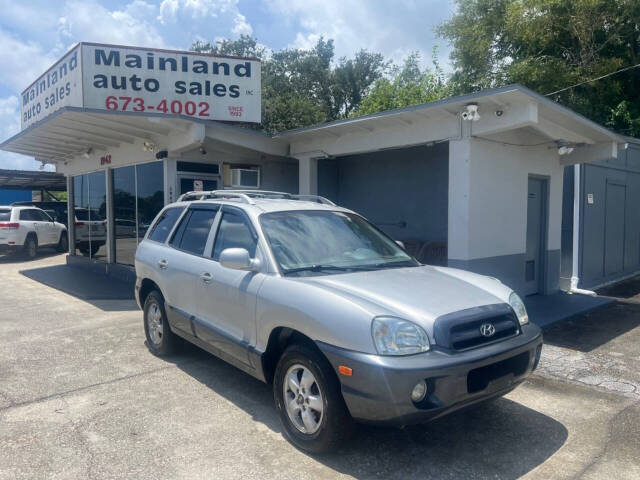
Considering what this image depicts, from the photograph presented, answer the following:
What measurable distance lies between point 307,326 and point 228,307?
43.8 inches

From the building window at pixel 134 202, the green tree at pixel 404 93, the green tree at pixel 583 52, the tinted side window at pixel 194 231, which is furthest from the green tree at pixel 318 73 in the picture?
the tinted side window at pixel 194 231

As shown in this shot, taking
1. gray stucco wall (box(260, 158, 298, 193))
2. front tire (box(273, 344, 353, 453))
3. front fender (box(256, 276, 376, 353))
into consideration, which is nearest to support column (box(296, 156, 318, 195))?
gray stucco wall (box(260, 158, 298, 193))

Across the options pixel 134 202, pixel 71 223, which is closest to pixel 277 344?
pixel 134 202

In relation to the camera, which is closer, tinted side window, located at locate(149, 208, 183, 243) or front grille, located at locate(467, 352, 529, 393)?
front grille, located at locate(467, 352, 529, 393)

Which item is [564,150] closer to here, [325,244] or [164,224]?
[325,244]

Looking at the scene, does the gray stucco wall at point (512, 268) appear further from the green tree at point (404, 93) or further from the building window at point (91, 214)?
the green tree at point (404, 93)

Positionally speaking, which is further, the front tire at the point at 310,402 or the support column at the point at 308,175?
the support column at the point at 308,175

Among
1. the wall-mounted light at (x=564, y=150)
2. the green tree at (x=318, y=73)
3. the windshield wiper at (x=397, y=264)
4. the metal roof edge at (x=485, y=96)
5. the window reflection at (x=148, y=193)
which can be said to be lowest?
the windshield wiper at (x=397, y=264)

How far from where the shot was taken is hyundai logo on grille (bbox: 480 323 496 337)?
3586 millimetres

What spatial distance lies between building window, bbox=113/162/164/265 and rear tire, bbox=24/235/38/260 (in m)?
6.55

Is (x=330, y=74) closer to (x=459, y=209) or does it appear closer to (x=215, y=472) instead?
(x=459, y=209)

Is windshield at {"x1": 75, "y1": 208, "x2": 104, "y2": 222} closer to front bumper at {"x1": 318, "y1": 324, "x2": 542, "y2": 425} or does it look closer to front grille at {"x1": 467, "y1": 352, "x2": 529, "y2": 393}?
front bumper at {"x1": 318, "y1": 324, "x2": 542, "y2": 425}

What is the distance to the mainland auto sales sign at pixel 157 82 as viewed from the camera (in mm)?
10641

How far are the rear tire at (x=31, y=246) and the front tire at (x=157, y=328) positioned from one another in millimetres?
12954
